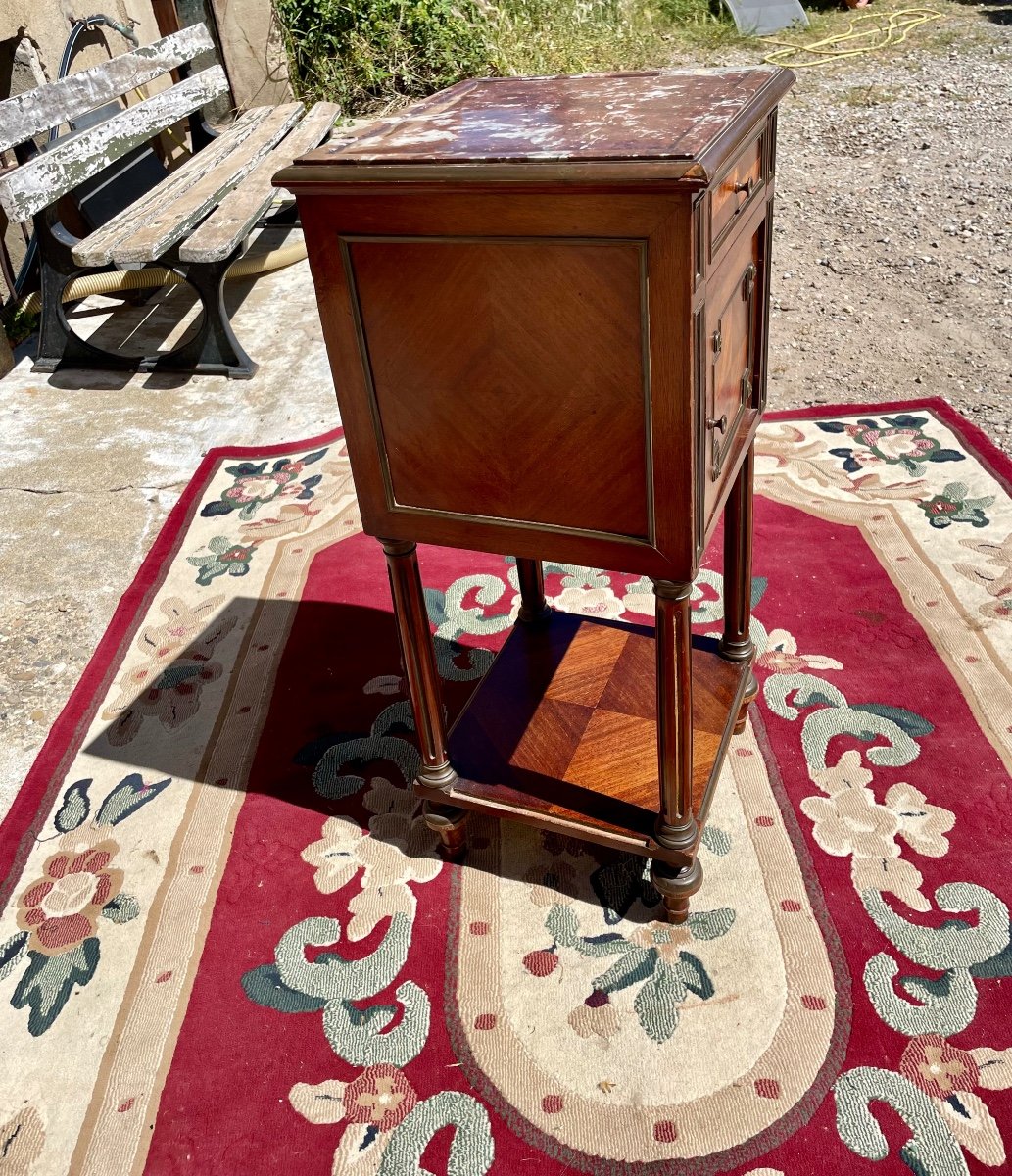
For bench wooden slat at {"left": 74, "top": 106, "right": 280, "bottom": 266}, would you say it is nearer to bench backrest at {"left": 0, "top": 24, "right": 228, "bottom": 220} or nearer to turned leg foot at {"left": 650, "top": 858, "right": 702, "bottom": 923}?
bench backrest at {"left": 0, "top": 24, "right": 228, "bottom": 220}

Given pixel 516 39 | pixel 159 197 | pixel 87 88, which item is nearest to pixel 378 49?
pixel 516 39

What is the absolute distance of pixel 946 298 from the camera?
407cm

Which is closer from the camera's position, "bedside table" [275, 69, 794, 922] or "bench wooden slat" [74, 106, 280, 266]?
"bedside table" [275, 69, 794, 922]

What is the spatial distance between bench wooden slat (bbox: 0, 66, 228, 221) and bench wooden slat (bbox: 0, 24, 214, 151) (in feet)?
0.40

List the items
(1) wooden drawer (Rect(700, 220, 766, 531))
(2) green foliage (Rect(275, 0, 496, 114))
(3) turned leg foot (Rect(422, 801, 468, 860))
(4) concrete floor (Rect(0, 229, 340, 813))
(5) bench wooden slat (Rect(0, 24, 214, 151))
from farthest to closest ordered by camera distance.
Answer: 1. (2) green foliage (Rect(275, 0, 496, 114))
2. (5) bench wooden slat (Rect(0, 24, 214, 151))
3. (4) concrete floor (Rect(0, 229, 340, 813))
4. (3) turned leg foot (Rect(422, 801, 468, 860))
5. (1) wooden drawer (Rect(700, 220, 766, 531))

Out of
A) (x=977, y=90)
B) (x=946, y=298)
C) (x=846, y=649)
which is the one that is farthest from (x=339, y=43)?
(x=846, y=649)

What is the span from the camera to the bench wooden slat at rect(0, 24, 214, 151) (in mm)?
3703

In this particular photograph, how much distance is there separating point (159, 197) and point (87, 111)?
464 mm

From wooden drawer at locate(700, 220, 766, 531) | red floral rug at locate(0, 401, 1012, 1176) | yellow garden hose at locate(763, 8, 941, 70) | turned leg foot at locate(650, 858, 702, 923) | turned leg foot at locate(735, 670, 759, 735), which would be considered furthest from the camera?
yellow garden hose at locate(763, 8, 941, 70)

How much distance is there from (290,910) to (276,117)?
439 cm

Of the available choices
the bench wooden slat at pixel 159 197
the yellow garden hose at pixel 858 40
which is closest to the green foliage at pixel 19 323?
the bench wooden slat at pixel 159 197

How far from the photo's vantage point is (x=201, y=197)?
3.96 m

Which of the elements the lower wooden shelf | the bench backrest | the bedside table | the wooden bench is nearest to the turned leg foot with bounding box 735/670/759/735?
the lower wooden shelf

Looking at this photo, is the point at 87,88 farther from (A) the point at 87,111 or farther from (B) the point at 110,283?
(B) the point at 110,283
